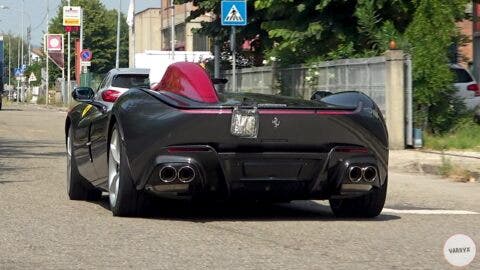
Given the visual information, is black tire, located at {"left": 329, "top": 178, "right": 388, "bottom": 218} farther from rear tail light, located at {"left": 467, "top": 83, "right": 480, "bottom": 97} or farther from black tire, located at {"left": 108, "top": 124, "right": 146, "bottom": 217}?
rear tail light, located at {"left": 467, "top": 83, "right": 480, "bottom": 97}

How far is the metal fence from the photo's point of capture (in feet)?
56.6

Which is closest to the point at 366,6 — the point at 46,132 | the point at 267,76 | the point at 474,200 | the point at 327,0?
the point at 327,0

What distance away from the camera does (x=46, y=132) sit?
955 inches

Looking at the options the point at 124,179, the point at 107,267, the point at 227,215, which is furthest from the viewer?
the point at 227,215

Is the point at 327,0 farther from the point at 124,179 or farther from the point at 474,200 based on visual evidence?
the point at 124,179

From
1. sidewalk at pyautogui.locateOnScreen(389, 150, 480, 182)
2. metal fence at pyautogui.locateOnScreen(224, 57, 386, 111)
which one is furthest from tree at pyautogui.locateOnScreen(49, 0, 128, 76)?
sidewalk at pyautogui.locateOnScreen(389, 150, 480, 182)

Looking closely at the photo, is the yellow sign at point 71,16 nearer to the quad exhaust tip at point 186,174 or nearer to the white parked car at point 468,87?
the white parked car at point 468,87

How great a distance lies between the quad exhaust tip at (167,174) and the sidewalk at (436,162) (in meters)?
6.62

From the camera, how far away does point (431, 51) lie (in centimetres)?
1680

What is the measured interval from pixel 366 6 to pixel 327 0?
0.83m

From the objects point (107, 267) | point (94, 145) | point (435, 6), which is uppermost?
point (435, 6)

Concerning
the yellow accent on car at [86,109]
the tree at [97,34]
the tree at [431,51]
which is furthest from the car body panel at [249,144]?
the tree at [97,34]

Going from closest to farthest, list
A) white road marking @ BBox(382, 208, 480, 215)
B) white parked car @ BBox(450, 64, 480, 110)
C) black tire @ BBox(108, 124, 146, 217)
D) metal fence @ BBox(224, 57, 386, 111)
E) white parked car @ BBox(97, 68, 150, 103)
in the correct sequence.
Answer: black tire @ BBox(108, 124, 146, 217) → white road marking @ BBox(382, 208, 480, 215) → white parked car @ BBox(97, 68, 150, 103) → metal fence @ BBox(224, 57, 386, 111) → white parked car @ BBox(450, 64, 480, 110)

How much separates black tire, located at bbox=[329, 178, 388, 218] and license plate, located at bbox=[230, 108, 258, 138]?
1268 mm
